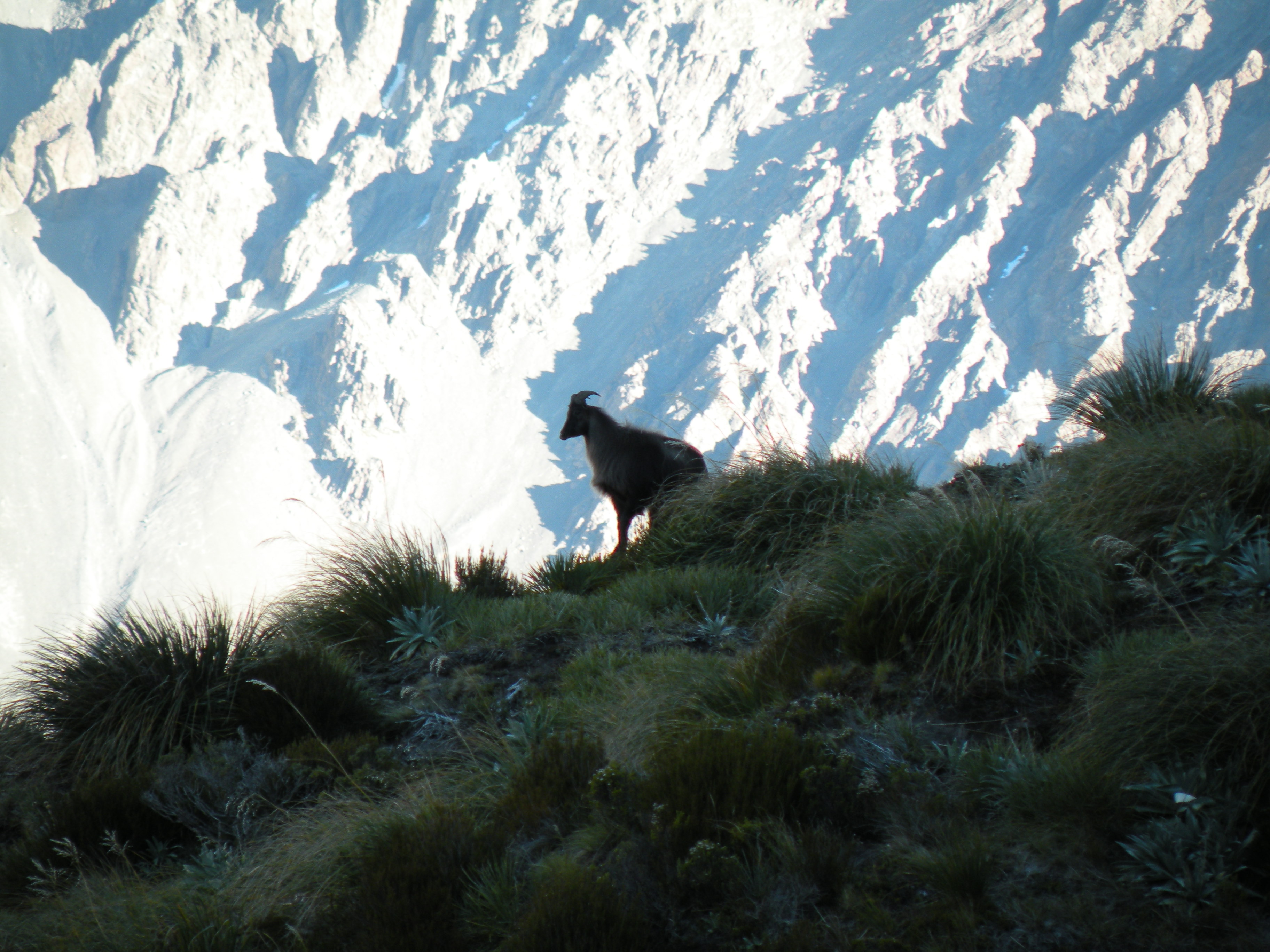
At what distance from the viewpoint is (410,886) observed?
8.94 ft

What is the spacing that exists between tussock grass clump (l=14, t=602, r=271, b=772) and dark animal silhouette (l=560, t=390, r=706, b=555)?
17.4ft

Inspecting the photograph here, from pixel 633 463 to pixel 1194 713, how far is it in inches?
306

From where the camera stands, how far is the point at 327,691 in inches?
179

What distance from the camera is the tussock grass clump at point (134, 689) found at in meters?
4.26

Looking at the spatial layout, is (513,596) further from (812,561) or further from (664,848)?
(664,848)

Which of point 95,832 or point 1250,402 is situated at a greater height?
point 1250,402

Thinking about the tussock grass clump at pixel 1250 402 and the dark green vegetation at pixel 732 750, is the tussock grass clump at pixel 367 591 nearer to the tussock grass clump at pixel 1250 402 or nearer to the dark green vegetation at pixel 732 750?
the dark green vegetation at pixel 732 750

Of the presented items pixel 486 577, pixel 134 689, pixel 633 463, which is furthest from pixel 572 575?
pixel 134 689

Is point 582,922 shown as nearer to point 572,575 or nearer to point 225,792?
point 225,792

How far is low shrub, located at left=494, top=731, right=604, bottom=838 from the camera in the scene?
3098 mm

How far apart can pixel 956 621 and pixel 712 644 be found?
1847 mm

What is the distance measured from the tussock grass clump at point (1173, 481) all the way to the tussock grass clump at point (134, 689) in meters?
5.20

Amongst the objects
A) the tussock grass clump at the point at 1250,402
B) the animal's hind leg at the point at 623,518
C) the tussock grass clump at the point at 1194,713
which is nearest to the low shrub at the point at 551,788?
the tussock grass clump at the point at 1194,713

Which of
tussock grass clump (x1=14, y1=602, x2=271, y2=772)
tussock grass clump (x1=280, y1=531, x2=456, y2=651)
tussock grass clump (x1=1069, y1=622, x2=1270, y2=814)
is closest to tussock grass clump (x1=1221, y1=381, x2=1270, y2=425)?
tussock grass clump (x1=1069, y1=622, x2=1270, y2=814)
